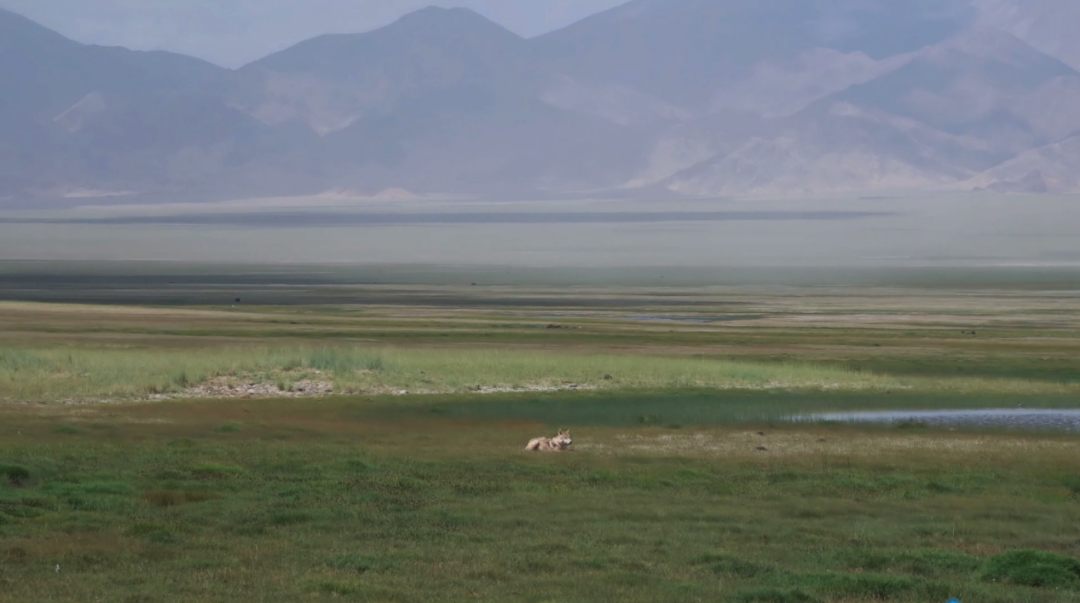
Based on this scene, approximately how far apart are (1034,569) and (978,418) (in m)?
23.6

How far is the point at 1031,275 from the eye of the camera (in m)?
146

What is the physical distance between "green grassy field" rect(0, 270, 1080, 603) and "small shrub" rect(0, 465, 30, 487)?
0.06 meters

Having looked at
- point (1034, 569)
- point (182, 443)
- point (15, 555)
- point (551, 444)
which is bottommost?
point (551, 444)

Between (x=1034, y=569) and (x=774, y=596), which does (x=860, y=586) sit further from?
(x=1034, y=569)

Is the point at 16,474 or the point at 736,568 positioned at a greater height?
the point at 16,474

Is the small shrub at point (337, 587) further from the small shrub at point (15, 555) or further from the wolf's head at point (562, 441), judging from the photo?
the wolf's head at point (562, 441)

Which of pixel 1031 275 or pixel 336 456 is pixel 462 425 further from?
pixel 1031 275

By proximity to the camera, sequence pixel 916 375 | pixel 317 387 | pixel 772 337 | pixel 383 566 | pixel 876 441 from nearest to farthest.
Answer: pixel 383 566
pixel 876 441
pixel 317 387
pixel 916 375
pixel 772 337

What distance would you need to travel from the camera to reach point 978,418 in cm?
3709

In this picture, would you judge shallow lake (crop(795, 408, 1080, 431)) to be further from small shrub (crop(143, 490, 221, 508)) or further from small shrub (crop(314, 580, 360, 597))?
small shrub (crop(314, 580, 360, 597))

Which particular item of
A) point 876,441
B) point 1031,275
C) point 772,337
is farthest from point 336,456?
point 1031,275

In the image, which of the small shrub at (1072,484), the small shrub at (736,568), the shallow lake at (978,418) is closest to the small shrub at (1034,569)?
the small shrub at (736,568)

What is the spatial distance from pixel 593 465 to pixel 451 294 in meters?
83.9

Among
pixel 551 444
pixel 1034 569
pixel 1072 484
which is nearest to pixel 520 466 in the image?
pixel 551 444
